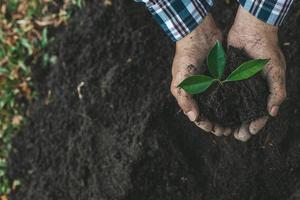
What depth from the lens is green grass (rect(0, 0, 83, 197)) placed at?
2.02 meters

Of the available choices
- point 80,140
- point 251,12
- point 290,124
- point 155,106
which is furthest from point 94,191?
point 251,12

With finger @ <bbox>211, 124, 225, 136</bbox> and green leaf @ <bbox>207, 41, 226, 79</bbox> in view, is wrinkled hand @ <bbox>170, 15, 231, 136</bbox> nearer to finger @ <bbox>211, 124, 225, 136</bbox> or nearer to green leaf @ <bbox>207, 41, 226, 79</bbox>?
finger @ <bbox>211, 124, 225, 136</bbox>

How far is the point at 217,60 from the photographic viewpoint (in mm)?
1105

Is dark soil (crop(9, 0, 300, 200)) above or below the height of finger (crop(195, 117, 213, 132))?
below

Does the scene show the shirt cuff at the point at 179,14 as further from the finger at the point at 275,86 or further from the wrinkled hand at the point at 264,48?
the finger at the point at 275,86

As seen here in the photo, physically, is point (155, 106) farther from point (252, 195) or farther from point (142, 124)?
point (252, 195)

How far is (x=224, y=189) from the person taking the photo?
157 cm

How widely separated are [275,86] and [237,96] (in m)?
0.10

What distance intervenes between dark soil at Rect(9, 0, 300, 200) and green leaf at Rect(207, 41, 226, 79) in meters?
0.50

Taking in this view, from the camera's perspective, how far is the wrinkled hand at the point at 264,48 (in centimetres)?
118

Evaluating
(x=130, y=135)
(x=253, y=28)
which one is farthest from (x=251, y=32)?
(x=130, y=135)

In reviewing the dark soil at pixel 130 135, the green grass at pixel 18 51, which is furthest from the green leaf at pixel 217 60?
the green grass at pixel 18 51

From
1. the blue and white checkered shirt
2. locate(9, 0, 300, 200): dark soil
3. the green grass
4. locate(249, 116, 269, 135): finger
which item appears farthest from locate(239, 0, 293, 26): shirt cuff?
the green grass

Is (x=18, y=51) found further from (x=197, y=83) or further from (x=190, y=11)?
(x=197, y=83)
